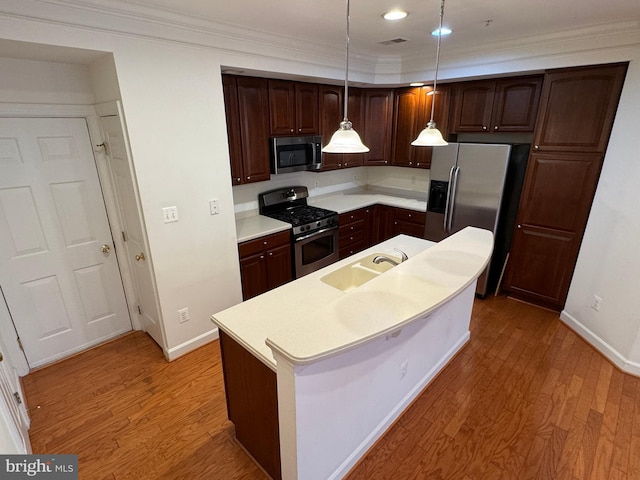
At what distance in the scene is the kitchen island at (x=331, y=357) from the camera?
1.36 metres

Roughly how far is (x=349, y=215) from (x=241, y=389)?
2763 millimetres

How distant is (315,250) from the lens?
3.82 meters

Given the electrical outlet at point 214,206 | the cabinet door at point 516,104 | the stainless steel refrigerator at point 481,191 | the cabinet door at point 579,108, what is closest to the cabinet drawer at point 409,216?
the stainless steel refrigerator at point 481,191

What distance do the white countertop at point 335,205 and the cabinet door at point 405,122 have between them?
53 centimetres

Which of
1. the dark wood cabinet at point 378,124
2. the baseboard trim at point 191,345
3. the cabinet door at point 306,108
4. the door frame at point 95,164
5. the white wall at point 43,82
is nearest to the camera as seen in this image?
the white wall at point 43,82

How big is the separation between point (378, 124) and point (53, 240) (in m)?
3.74

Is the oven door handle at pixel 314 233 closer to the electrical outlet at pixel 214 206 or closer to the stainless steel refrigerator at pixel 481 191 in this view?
the electrical outlet at pixel 214 206

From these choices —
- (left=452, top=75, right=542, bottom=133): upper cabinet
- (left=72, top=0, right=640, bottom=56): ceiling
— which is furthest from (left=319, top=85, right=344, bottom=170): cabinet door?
(left=452, top=75, right=542, bottom=133): upper cabinet

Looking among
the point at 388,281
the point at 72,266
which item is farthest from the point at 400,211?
the point at 72,266

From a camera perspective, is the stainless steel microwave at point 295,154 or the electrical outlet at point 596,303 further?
the stainless steel microwave at point 295,154

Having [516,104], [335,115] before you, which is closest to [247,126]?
[335,115]

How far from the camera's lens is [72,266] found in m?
2.73

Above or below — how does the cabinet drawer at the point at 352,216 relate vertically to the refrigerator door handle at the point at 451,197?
below

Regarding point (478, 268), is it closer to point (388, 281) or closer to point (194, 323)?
point (388, 281)
